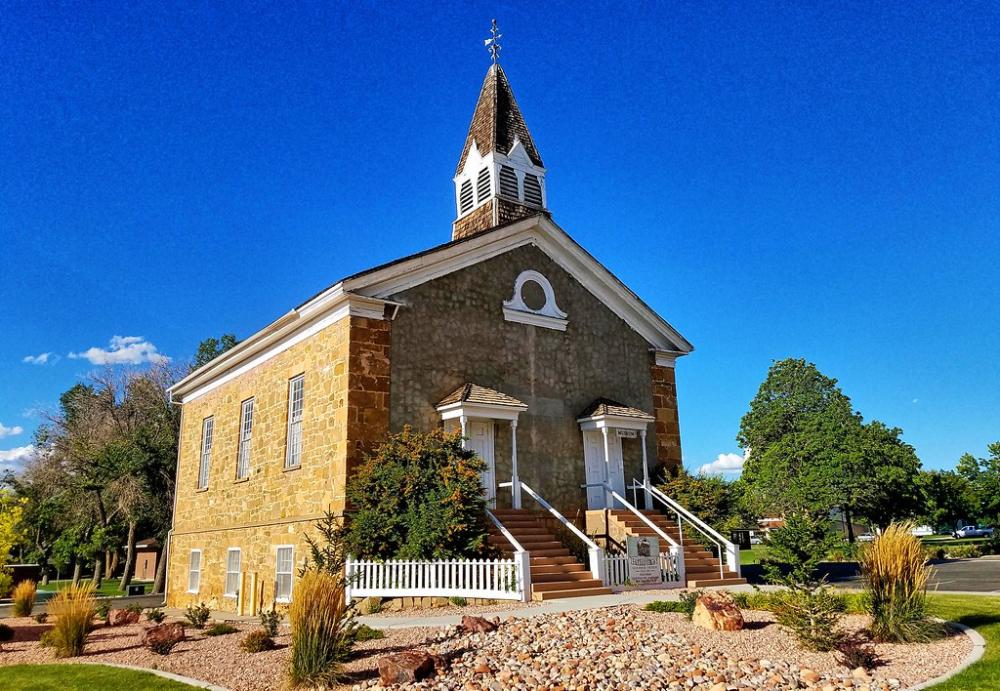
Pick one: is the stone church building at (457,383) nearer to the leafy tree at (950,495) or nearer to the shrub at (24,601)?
the shrub at (24,601)

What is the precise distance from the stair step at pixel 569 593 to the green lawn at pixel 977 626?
5.91 metres

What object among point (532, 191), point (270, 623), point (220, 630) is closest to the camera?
point (270, 623)

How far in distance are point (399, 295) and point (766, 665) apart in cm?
1211

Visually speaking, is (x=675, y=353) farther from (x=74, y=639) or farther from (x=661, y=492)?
(x=74, y=639)

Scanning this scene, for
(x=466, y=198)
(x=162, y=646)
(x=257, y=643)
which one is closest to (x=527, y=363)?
(x=466, y=198)

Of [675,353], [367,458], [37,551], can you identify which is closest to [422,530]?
[367,458]

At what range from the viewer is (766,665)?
341 inches

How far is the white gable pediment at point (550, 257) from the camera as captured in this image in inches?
706

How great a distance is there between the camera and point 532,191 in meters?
23.9

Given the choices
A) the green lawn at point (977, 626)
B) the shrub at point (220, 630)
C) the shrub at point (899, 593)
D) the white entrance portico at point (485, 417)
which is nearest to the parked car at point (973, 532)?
the green lawn at point (977, 626)

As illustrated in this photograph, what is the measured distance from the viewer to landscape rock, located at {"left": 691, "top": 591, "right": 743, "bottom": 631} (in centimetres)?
1034

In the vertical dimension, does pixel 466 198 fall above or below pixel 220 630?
above

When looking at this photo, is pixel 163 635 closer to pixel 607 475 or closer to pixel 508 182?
pixel 607 475

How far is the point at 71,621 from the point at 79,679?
7.28ft
